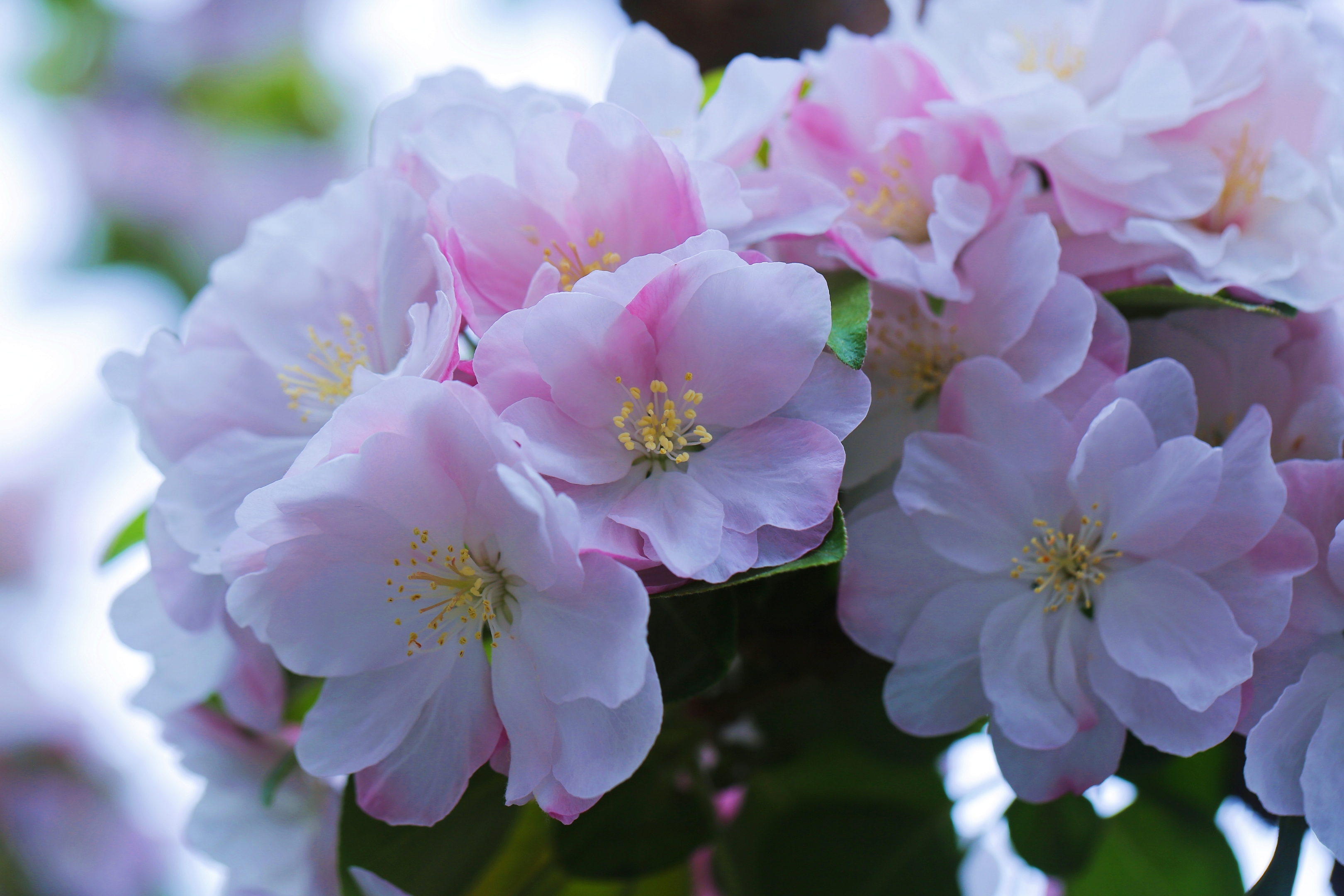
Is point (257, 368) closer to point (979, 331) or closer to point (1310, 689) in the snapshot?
point (979, 331)

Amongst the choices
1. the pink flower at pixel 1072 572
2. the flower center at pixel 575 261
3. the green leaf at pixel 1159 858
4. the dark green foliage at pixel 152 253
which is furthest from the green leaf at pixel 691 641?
the dark green foliage at pixel 152 253

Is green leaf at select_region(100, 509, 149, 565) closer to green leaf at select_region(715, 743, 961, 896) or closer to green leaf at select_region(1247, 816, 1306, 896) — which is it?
green leaf at select_region(715, 743, 961, 896)

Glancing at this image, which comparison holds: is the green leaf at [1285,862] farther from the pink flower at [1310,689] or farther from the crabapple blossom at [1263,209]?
the crabapple blossom at [1263,209]

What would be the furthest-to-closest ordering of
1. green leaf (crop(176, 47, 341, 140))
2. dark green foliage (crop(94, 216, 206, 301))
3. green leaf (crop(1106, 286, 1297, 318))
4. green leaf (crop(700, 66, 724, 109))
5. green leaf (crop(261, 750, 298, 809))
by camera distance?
green leaf (crop(176, 47, 341, 140)) → dark green foliage (crop(94, 216, 206, 301)) → green leaf (crop(700, 66, 724, 109)) → green leaf (crop(261, 750, 298, 809)) → green leaf (crop(1106, 286, 1297, 318))

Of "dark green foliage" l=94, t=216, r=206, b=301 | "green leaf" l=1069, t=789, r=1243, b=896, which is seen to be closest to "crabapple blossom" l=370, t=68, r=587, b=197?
"green leaf" l=1069, t=789, r=1243, b=896

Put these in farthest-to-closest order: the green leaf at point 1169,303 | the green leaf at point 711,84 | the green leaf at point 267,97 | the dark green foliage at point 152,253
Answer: the green leaf at point 267,97, the dark green foliage at point 152,253, the green leaf at point 711,84, the green leaf at point 1169,303

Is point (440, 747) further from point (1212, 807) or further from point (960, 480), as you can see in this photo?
point (1212, 807)

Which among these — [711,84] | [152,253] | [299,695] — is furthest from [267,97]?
[299,695]
